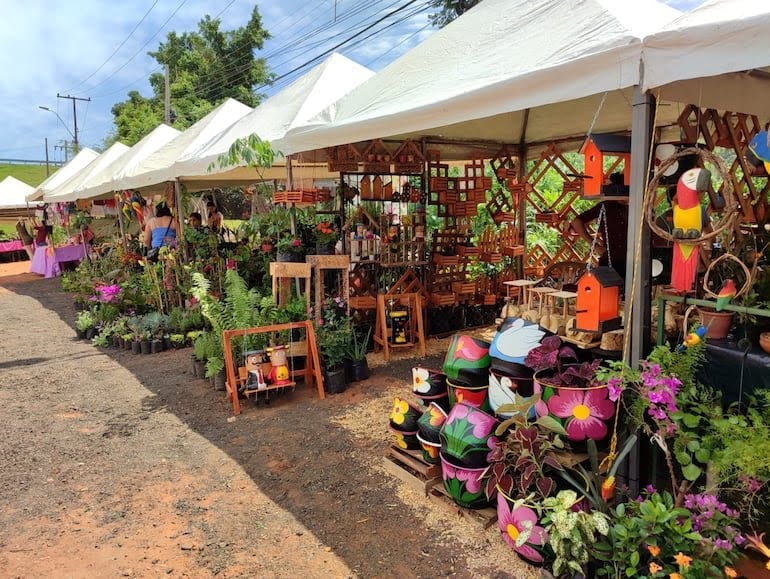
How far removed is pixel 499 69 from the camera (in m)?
2.93

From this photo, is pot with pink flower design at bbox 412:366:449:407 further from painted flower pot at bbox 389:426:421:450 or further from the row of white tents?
the row of white tents

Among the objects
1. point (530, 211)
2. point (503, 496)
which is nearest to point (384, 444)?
point (503, 496)

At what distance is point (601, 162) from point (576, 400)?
116 cm

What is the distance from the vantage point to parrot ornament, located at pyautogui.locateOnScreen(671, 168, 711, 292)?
7.43ft

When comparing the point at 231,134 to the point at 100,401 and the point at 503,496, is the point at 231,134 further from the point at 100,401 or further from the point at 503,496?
the point at 503,496

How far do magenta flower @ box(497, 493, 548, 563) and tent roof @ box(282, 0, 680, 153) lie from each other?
190 cm

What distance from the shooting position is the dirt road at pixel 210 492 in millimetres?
2582

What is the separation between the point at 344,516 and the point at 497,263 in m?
4.81

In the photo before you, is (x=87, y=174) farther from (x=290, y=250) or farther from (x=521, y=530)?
(x=521, y=530)

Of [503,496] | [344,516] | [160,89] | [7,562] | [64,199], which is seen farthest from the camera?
[160,89]

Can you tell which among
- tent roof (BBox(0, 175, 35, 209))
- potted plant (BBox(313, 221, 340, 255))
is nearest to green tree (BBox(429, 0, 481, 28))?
potted plant (BBox(313, 221, 340, 255))

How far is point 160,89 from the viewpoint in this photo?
2902 cm

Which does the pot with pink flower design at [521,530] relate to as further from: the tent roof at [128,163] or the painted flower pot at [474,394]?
the tent roof at [128,163]

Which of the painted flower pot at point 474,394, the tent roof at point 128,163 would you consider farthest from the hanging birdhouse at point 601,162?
the tent roof at point 128,163
